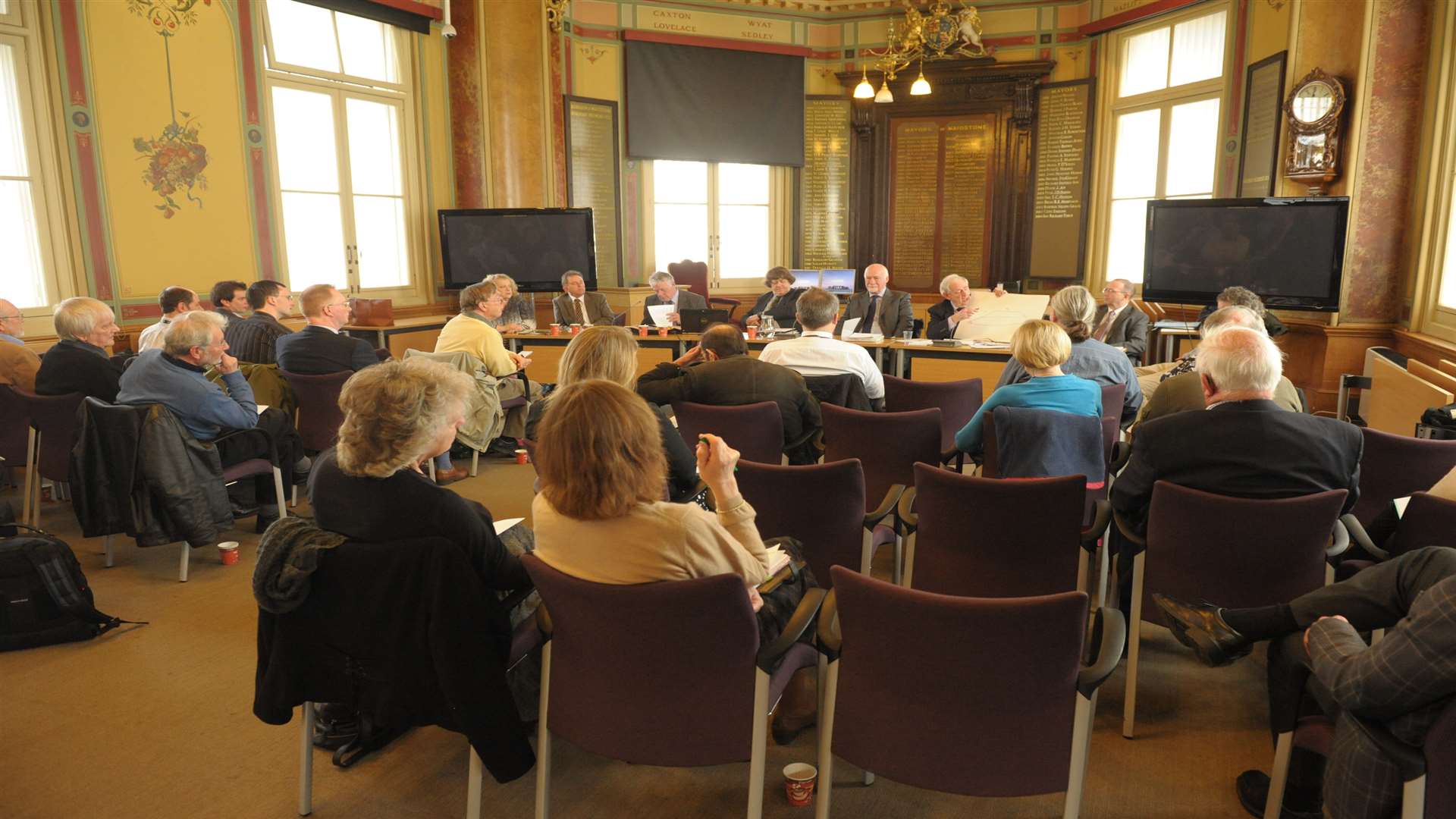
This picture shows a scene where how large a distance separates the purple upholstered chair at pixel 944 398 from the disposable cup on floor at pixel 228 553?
292 cm

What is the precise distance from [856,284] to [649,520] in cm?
885

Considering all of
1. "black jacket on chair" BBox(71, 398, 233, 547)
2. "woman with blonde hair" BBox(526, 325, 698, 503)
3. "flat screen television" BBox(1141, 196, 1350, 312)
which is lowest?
"black jacket on chair" BBox(71, 398, 233, 547)

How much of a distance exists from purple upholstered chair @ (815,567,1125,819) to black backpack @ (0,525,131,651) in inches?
112

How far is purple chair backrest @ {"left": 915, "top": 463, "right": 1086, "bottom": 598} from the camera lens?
250cm

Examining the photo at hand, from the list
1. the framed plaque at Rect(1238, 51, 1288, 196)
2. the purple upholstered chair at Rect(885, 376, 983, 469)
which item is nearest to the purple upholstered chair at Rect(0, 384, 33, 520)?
the purple upholstered chair at Rect(885, 376, 983, 469)

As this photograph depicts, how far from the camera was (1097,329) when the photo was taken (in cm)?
659

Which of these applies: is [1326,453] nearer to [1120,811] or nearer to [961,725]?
[1120,811]

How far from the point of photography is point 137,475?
366 cm

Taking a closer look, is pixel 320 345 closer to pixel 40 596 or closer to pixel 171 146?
pixel 40 596

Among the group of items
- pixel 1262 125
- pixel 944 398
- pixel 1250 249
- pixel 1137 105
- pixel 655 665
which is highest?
pixel 1137 105

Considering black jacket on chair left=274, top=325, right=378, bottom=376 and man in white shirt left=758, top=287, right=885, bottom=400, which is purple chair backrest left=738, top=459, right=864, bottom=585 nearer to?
man in white shirt left=758, top=287, right=885, bottom=400

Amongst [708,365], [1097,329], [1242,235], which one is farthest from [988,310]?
[708,365]

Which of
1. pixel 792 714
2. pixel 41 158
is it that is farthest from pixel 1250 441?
pixel 41 158

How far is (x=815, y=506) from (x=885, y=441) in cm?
85
